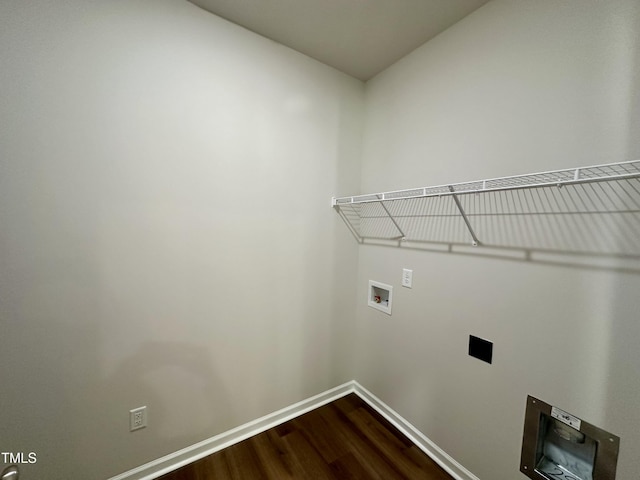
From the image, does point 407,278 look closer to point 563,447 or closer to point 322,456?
point 563,447

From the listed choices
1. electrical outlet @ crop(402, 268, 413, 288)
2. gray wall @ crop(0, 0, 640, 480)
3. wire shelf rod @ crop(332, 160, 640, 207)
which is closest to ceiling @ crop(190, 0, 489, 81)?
gray wall @ crop(0, 0, 640, 480)

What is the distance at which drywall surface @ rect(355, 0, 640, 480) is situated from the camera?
91cm

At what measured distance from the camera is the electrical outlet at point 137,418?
130 cm

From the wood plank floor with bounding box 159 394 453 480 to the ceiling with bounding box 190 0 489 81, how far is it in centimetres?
264

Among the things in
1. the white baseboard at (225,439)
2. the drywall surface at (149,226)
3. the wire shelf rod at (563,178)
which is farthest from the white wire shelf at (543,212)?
the white baseboard at (225,439)

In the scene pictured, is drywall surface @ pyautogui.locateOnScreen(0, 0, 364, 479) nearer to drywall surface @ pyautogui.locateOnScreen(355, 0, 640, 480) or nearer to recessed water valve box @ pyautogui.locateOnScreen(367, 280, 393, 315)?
recessed water valve box @ pyautogui.locateOnScreen(367, 280, 393, 315)

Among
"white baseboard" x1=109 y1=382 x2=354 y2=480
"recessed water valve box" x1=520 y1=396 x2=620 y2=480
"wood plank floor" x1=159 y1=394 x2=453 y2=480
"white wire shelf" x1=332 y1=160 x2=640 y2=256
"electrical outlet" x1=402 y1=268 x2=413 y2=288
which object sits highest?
"white wire shelf" x1=332 y1=160 x2=640 y2=256

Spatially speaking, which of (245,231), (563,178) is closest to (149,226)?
(245,231)

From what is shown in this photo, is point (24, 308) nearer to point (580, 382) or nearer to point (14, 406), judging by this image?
point (14, 406)

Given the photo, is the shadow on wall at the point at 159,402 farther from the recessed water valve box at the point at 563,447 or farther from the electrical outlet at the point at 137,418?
the recessed water valve box at the point at 563,447

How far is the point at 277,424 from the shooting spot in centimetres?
176

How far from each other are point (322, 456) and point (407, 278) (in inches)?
49.1


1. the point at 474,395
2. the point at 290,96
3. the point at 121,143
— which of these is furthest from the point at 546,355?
the point at 121,143

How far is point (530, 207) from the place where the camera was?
1124 mm
